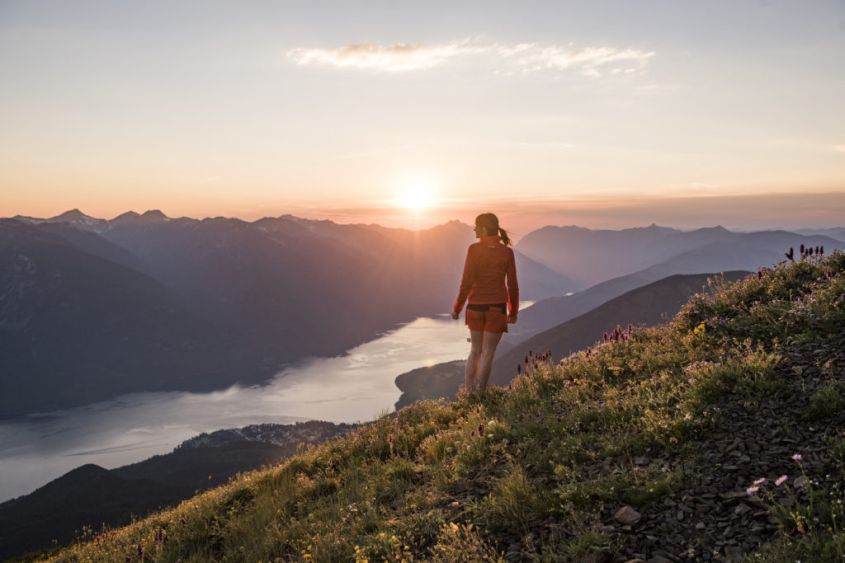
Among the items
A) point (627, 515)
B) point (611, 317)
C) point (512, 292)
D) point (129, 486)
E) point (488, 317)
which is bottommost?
point (129, 486)

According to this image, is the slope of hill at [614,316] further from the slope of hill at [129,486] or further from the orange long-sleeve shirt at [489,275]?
the orange long-sleeve shirt at [489,275]

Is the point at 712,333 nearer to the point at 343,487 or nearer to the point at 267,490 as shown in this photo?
the point at 343,487

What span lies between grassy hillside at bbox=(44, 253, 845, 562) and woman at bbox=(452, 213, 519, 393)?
0.82m

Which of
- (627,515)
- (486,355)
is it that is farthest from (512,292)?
(627,515)

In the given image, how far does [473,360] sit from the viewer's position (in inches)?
366

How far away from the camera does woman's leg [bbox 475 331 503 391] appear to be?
887cm

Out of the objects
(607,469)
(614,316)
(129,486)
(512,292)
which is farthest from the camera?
(614,316)

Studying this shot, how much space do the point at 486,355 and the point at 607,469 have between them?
4227 millimetres

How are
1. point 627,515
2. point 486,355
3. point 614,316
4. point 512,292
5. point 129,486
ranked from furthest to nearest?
point 614,316 → point 129,486 → point 512,292 → point 486,355 → point 627,515

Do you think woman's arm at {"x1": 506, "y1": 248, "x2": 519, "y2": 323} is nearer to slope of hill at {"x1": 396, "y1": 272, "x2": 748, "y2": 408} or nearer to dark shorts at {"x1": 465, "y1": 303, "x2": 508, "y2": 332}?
dark shorts at {"x1": 465, "y1": 303, "x2": 508, "y2": 332}

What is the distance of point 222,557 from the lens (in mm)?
5969

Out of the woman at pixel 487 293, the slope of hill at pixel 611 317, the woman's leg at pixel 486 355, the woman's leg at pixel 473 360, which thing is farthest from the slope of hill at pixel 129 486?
the woman at pixel 487 293

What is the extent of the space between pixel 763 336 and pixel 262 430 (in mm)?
190819

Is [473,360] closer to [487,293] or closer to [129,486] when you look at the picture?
[487,293]
